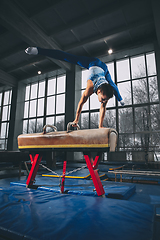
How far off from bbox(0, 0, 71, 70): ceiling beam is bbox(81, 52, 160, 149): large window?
4.40m

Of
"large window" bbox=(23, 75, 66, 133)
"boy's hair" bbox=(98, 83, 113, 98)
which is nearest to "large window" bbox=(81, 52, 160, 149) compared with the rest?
"large window" bbox=(23, 75, 66, 133)

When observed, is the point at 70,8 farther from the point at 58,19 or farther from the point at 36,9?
the point at 36,9

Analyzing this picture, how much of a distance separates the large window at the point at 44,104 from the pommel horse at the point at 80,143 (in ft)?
25.5

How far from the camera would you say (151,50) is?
8625mm

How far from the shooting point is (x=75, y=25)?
22.5 ft

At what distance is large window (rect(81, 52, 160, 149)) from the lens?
26.6 feet

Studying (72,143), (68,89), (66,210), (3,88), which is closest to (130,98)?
(68,89)

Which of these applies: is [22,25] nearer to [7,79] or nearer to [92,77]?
[92,77]

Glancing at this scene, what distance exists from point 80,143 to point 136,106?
7.16 meters

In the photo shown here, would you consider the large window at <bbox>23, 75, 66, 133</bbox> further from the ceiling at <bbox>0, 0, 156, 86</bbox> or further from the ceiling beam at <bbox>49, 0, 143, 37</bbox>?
the ceiling beam at <bbox>49, 0, 143, 37</bbox>

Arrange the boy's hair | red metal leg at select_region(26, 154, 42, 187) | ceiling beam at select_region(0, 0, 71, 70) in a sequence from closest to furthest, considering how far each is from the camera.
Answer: red metal leg at select_region(26, 154, 42, 187) < the boy's hair < ceiling beam at select_region(0, 0, 71, 70)

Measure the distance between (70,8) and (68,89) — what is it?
14.5 ft

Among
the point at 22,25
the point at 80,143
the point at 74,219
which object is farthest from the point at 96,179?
the point at 22,25

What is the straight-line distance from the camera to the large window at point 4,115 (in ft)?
41.3
